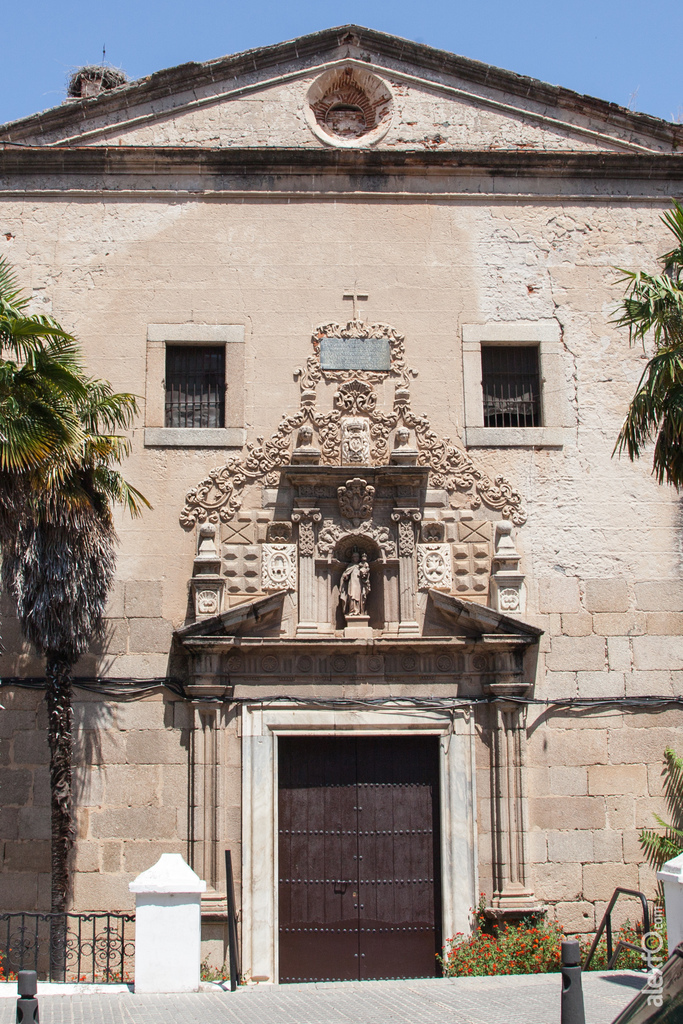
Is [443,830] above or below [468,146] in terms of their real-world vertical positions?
below

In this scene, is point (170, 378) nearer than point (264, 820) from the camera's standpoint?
No

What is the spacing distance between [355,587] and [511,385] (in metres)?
3.06

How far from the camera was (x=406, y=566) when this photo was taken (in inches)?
440

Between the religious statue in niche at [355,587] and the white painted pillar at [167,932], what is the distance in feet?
11.5

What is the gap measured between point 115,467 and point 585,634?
5390 mm

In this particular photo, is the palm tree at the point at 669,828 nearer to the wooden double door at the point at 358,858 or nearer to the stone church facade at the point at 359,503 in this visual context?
the stone church facade at the point at 359,503

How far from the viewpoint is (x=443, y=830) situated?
10.6 m

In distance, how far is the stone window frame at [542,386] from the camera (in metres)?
11.6

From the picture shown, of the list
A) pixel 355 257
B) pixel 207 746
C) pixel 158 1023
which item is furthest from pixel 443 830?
pixel 355 257

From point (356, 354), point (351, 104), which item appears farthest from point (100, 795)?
point (351, 104)

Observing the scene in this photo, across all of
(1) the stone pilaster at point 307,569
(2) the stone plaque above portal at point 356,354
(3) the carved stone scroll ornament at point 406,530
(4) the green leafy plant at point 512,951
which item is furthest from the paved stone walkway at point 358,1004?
(2) the stone plaque above portal at point 356,354

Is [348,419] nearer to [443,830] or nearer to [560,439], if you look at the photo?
[560,439]

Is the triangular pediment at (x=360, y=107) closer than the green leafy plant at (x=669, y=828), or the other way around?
the green leafy plant at (x=669, y=828)

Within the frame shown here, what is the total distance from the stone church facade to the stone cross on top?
0.11 ft
